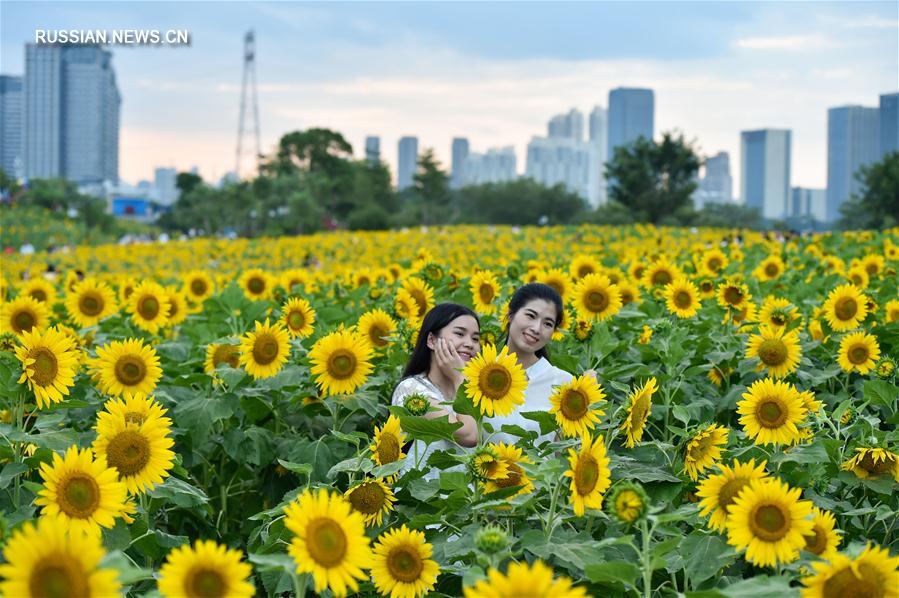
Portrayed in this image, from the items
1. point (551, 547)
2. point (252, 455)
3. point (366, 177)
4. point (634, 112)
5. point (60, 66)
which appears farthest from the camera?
point (60, 66)

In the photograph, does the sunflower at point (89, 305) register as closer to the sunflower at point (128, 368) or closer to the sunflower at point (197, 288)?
the sunflower at point (197, 288)

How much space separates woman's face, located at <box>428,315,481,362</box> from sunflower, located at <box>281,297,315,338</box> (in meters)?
0.67

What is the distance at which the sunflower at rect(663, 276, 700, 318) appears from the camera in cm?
455

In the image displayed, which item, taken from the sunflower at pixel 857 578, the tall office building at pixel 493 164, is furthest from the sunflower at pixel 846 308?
the tall office building at pixel 493 164

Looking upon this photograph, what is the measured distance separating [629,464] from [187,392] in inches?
79.2

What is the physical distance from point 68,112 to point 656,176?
133 m

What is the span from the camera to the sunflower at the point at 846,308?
4367mm

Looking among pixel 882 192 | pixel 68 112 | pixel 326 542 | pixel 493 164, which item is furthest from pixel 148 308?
pixel 68 112

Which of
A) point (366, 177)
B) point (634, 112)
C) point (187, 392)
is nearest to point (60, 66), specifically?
point (634, 112)

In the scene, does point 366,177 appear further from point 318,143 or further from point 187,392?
point 187,392

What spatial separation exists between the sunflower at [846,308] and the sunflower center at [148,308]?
3123 millimetres

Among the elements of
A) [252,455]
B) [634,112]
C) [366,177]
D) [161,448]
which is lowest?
[252,455]

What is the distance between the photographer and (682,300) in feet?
15.1

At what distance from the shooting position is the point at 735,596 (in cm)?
186
